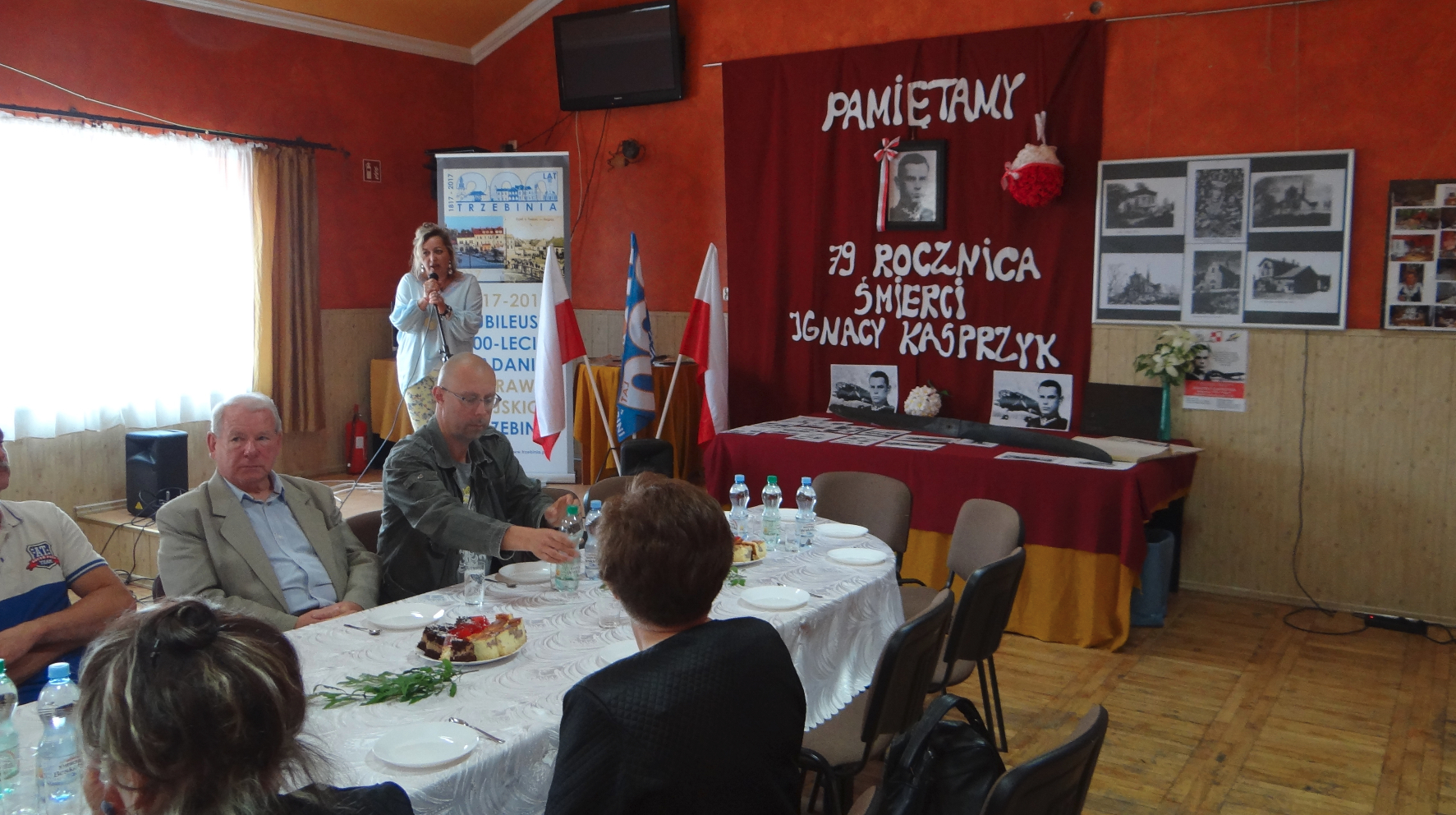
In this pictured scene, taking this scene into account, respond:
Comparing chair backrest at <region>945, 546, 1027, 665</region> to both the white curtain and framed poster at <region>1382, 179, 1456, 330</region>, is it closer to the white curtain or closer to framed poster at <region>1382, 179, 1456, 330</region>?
framed poster at <region>1382, 179, 1456, 330</region>

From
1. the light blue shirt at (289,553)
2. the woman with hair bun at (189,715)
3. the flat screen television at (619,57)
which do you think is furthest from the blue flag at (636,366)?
the woman with hair bun at (189,715)

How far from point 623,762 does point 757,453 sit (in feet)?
12.5

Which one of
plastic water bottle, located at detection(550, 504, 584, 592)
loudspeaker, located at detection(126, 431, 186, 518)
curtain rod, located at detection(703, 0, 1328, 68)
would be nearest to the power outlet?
curtain rod, located at detection(703, 0, 1328, 68)

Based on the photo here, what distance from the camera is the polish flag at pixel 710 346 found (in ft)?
20.5

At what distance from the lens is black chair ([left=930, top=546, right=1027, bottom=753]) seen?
283cm

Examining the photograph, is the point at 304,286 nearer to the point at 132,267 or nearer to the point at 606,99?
the point at 132,267

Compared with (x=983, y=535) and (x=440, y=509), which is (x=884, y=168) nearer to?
(x=983, y=535)

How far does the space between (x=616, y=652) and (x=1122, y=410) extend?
3.85 meters

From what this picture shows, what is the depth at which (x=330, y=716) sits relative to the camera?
1899 mm

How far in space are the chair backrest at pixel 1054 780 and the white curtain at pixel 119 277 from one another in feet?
19.7

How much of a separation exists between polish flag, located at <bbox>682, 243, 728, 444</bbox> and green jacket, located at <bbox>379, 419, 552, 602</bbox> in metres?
2.93

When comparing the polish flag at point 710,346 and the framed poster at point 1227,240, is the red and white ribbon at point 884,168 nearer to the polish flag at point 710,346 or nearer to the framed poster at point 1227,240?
the polish flag at point 710,346

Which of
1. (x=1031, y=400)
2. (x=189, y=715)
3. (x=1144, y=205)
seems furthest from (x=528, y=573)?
(x=1144, y=205)

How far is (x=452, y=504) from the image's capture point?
288cm
